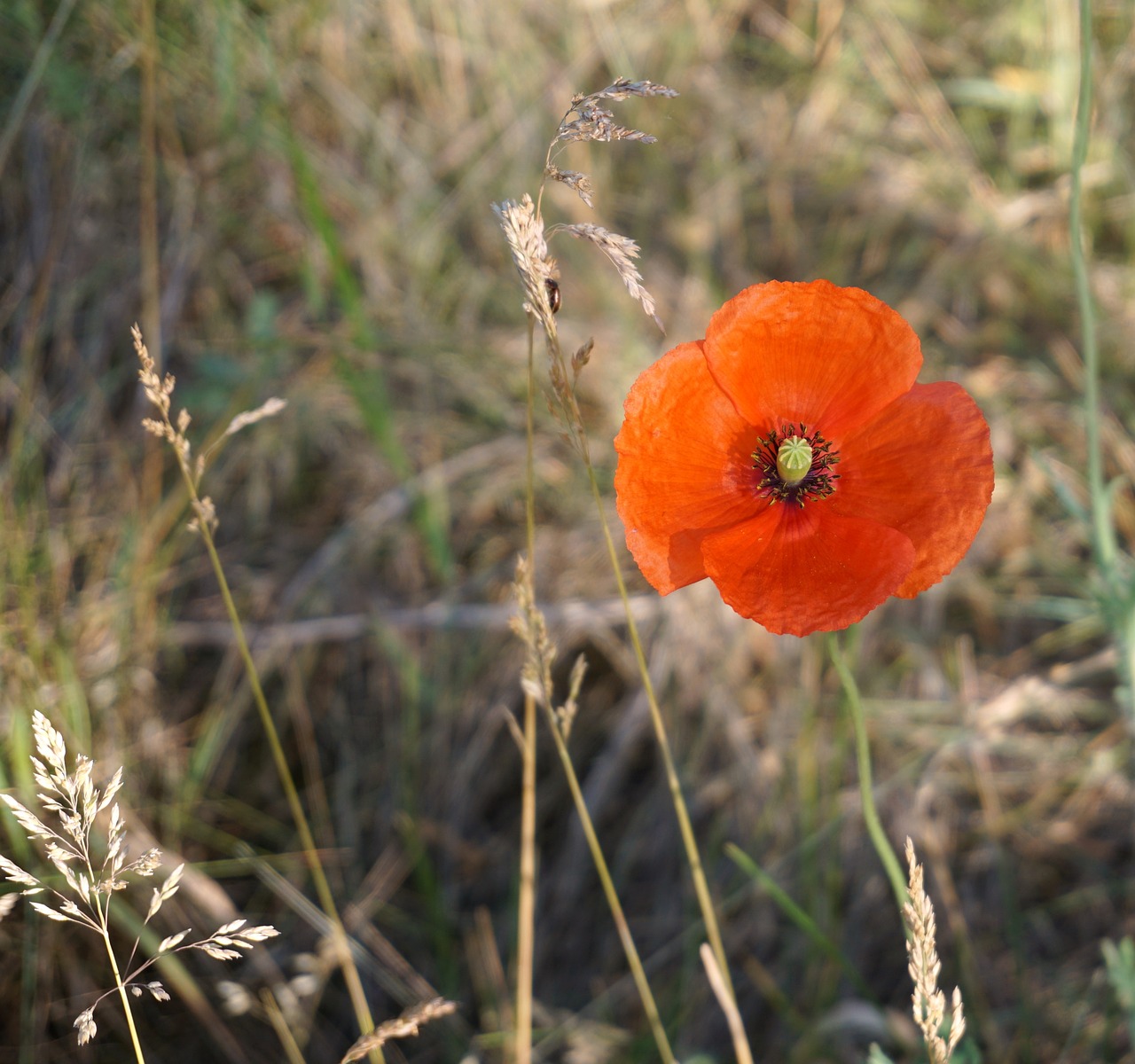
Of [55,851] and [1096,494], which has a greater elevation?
[1096,494]

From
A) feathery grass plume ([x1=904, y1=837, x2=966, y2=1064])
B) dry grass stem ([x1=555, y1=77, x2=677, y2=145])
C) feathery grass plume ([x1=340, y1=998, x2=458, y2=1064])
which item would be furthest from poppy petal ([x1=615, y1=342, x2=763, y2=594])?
feathery grass plume ([x1=340, y1=998, x2=458, y2=1064])

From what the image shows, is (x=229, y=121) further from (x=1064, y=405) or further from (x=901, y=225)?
(x=1064, y=405)

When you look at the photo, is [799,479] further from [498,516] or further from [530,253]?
[498,516]

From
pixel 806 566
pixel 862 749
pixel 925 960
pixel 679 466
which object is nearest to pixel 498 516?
pixel 679 466

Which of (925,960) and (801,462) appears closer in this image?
(925,960)

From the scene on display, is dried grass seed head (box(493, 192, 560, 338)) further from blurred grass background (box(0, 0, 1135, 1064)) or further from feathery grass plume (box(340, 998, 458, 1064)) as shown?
blurred grass background (box(0, 0, 1135, 1064))

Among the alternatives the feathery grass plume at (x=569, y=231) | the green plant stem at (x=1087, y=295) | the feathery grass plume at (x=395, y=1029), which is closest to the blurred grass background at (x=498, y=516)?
the green plant stem at (x=1087, y=295)

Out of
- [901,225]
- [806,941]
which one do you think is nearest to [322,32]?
[901,225]
